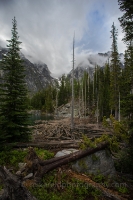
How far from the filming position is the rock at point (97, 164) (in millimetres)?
6758

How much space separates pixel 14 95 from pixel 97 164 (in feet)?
23.3

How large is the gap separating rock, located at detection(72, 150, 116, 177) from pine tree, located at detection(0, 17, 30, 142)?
4.96 m

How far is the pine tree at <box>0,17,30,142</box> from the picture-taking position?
9923 mm

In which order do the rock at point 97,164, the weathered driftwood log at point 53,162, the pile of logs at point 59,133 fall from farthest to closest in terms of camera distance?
1. the pile of logs at point 59,133
2. the rock at point 97,164
3. the weathered driftwood log at point 53,162

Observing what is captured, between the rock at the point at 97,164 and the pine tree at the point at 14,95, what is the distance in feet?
16.3

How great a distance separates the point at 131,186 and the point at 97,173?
154cm

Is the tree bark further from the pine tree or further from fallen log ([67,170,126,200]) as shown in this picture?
the pine tree

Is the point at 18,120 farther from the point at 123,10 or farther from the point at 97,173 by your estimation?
the point at 123,10

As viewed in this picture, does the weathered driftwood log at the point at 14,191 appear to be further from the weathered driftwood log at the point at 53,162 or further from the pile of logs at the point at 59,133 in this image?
the pile of logs at the point at 59,133

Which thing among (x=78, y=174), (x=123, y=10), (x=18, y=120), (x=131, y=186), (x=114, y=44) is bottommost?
(x=131, y=186)

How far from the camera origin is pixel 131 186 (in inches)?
251

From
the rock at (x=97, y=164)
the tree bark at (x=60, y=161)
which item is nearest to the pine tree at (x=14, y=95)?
the tree bark at (x=60, y=161)

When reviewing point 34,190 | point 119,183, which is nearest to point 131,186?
point 119,183

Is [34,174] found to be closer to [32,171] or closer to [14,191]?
[32,171]
